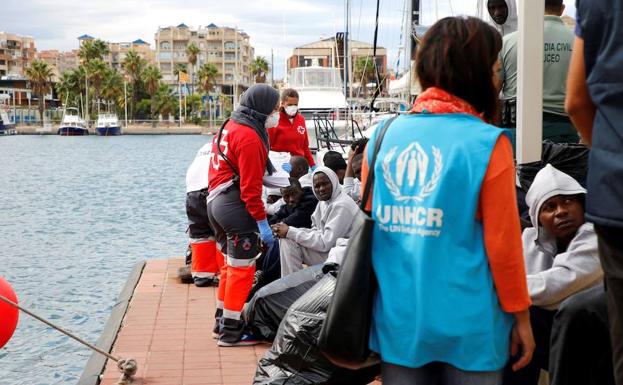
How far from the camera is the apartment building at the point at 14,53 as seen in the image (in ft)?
594

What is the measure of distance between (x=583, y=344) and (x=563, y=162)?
1.72 metres

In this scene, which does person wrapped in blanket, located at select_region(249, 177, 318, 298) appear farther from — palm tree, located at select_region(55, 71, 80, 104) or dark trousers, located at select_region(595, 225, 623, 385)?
palm tree, located at select_region(55, 71, 80, 104)

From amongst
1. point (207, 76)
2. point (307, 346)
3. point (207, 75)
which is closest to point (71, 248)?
point (307, 346)

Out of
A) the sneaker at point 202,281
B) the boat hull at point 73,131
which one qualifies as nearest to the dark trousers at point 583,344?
the sneaker at point 202,281

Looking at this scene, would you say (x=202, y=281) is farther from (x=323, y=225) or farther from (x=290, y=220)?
(x=323, y=225)

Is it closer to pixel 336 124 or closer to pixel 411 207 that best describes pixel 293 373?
pixel 411 207

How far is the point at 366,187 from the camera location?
114 inches

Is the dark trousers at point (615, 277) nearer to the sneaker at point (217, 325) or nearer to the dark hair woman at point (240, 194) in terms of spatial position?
the dark hair woman at point (240, 194)

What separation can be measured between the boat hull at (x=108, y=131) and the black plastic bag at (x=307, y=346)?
13092cm

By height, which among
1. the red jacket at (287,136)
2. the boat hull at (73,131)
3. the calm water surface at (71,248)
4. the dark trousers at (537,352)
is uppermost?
the red jacket at (287,136)

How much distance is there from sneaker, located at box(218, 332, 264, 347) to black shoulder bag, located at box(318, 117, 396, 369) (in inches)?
154

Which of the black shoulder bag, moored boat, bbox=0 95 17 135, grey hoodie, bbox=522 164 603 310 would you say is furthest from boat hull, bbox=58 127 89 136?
the black shoulder bag

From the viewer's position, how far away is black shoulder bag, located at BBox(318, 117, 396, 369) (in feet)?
9.00

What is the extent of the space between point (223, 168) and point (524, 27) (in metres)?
2.49
